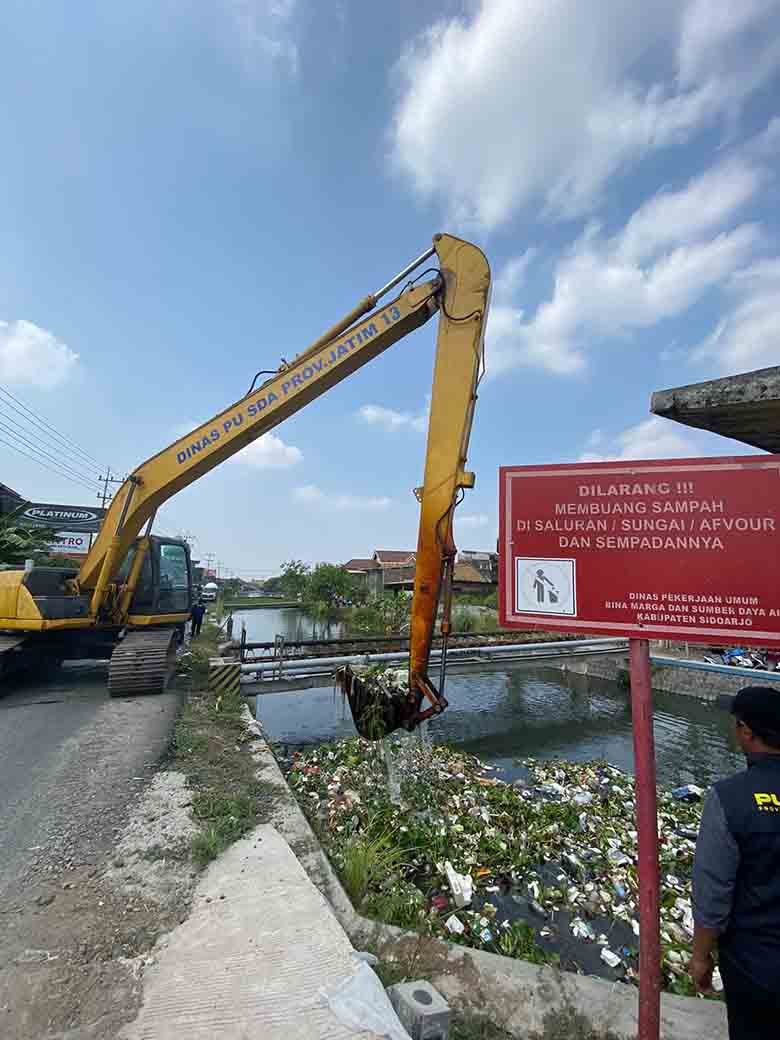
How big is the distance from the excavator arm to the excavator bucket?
0.17ft

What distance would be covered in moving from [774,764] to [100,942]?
9.33 feet

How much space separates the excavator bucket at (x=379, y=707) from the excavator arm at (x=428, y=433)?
0.05 meters

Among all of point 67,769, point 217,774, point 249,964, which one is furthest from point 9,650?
point 249,964

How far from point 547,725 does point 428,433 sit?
27.3 ft

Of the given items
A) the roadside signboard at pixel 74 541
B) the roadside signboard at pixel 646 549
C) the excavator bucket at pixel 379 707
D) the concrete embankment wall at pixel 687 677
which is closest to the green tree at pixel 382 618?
the concrete embankment wall at pixel 687 677

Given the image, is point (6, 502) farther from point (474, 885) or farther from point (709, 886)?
point (709, 886)

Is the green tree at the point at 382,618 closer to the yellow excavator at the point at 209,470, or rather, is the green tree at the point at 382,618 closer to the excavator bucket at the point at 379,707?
the yellow excavator at the point at 209,470

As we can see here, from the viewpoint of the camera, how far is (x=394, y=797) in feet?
16.6

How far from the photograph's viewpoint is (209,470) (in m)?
6.80

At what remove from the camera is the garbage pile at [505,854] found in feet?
10.3

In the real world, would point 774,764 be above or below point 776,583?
below

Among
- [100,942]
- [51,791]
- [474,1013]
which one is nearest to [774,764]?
[474,1013]

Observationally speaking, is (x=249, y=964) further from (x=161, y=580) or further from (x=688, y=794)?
(x=161, y=580)

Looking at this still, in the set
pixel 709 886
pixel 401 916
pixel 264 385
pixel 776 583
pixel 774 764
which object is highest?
pixel 264 385
